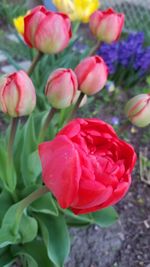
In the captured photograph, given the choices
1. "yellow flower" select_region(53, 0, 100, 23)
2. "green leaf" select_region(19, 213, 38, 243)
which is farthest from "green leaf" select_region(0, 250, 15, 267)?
"yellow flower" select_region(53, 0, 100, 23)

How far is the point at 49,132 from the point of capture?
133 centimetres

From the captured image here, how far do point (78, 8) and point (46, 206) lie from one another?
81cm

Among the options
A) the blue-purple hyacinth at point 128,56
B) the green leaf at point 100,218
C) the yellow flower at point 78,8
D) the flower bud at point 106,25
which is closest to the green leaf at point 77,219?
the green leaf at point 100,218

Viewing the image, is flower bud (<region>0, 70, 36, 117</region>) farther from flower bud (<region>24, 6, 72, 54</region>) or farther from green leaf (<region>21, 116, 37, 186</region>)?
green leaf (<region>21, 116, 37, 186</region>)

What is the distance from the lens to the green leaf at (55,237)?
1.11 meters

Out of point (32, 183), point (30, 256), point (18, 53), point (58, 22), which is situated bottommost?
point (18, 53)

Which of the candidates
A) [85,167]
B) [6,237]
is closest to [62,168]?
[85,167]

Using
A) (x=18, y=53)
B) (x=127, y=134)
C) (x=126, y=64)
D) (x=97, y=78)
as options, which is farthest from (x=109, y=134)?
(x=18, y=53)

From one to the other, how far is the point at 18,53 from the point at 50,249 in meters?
1.74

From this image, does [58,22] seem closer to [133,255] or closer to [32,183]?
[32,183]

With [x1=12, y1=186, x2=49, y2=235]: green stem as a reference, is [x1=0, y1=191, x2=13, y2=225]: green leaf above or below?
below

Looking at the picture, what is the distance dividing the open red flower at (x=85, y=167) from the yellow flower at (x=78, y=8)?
886mm

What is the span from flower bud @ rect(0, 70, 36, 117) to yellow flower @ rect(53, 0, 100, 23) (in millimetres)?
800

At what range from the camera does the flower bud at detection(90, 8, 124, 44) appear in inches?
45.5
